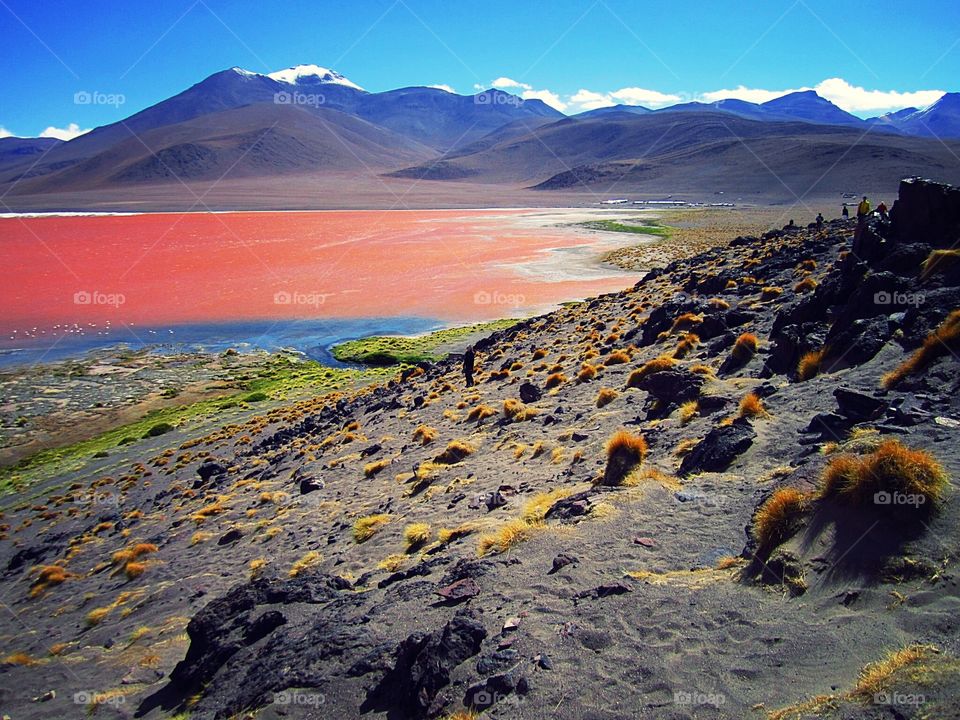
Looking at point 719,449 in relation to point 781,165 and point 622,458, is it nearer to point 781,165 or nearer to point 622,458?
point 622,458

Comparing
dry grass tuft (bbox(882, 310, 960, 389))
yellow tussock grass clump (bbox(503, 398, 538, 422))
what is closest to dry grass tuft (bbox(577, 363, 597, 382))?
yellow tussock grass clump (bbox(503, 398, 538, 422))

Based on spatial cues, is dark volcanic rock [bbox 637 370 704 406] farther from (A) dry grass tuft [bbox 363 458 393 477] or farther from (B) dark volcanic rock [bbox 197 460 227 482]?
(B) dark volcanic rock [bbox 197 460 227 482]

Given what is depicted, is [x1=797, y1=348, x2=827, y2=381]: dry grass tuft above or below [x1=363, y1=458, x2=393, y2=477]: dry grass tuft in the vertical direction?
above

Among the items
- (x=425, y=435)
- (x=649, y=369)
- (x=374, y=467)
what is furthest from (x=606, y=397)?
(x=374, y=467)

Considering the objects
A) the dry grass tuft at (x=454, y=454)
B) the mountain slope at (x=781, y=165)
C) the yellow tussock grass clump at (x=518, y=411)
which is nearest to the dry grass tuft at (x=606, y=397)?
the yellow tussock grass clump at (x=518, y=411)

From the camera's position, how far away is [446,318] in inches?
1586

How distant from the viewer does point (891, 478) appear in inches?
219

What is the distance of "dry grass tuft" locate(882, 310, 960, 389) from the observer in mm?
8484

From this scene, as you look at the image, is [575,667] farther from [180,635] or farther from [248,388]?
[248,388]

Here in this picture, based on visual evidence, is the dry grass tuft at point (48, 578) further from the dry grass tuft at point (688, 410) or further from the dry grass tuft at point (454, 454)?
the dry grass tuft at point (688, 410)

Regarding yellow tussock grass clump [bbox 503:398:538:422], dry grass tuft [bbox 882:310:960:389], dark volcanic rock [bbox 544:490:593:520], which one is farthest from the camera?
yellow tussock grass clump [bbox 503:398:538:422]

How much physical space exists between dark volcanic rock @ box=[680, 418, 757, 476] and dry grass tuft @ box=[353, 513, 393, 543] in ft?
17.2

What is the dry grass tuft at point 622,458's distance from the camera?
29.4 feet

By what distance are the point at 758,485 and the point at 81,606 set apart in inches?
499
